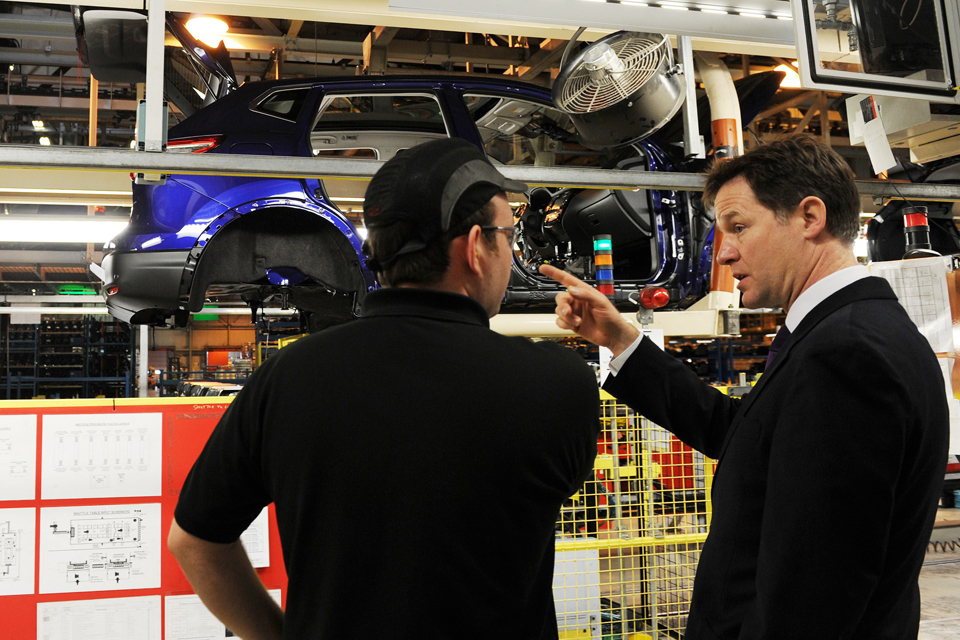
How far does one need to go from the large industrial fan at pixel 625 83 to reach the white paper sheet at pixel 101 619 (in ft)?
9.01

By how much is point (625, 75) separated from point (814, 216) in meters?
2.08

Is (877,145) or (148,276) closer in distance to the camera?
(877,145)

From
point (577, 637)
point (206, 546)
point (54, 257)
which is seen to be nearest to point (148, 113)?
point (206, 546)

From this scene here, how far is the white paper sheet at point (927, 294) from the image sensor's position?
3734 mm

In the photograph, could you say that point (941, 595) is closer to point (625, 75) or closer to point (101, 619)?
point (625, 75)

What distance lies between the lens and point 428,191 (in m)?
1.00

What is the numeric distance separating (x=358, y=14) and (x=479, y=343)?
302cm

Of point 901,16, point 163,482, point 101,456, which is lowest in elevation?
point 163,482

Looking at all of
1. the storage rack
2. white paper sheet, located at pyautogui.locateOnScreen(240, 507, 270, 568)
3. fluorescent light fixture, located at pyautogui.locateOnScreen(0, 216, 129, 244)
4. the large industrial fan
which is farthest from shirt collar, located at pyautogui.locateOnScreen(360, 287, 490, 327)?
the storage rack

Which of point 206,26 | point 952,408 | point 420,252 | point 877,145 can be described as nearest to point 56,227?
point 206,26

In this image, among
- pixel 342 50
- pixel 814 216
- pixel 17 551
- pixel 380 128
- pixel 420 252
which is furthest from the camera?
pixel 342 50

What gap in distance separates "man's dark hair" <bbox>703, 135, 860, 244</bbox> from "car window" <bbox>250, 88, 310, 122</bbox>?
2.99 meters

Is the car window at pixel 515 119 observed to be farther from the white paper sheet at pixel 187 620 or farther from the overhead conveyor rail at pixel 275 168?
the white paper sheet at pixel 187 620

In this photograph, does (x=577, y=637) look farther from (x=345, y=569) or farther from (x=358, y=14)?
(x=358, y=14)
